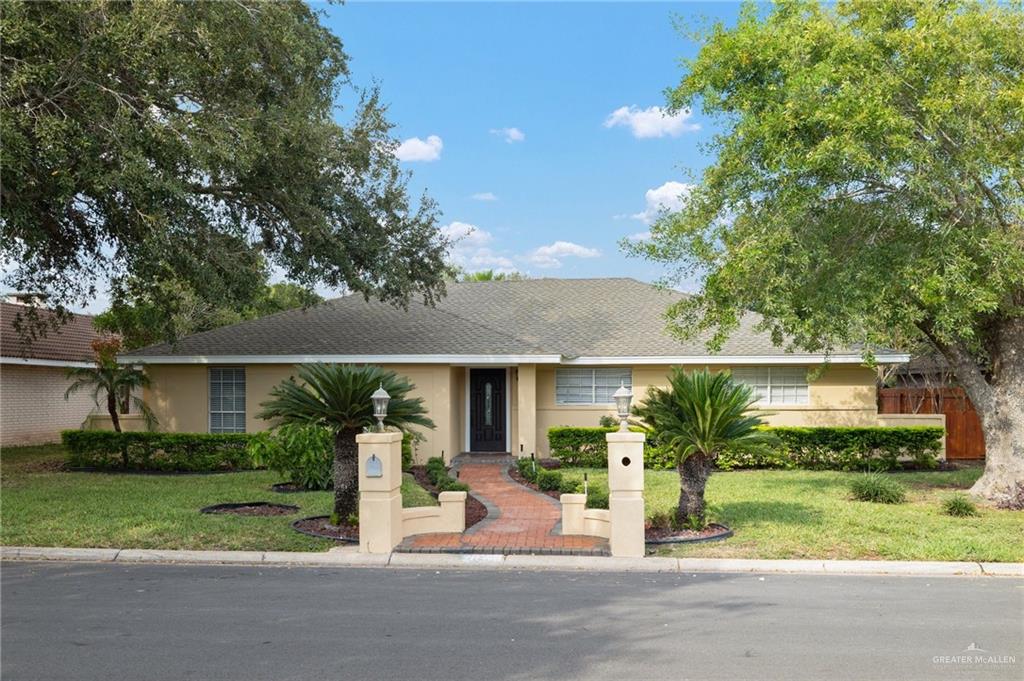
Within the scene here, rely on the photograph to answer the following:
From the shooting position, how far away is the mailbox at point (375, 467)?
10.9 m

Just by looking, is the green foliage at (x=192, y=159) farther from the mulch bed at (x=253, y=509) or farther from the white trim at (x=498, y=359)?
the mulch bed at (x=253, y=509)

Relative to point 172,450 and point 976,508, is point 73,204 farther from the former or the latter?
point 976,508

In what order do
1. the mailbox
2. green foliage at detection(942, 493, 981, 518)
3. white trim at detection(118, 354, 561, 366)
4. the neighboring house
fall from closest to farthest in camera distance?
the mailbox → green foliage at detection(942, 493, 981, 518) → white trim at detection(118, 354, 561, 366) → the neighboring house

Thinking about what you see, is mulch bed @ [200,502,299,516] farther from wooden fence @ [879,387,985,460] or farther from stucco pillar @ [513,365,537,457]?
wooden fence @ [879,387,985,460]

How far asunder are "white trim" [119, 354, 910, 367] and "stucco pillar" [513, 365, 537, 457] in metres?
0.49

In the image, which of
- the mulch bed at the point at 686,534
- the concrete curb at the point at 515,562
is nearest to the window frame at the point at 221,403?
the concrete curb at the point at 515,562

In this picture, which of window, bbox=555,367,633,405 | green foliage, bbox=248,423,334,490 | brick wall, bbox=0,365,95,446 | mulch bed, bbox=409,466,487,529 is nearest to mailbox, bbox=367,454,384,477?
mulch bed, bbox=409,466,487,529

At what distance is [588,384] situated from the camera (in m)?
21.9

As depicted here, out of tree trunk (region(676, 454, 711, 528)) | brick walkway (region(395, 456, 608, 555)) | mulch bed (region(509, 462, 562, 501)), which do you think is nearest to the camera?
brick walkway (region(395, 456, 608, 555))

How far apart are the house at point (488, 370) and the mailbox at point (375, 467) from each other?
8.94m

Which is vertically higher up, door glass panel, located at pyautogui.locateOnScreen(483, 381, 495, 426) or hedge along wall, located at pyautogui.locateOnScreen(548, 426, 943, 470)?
door glass panel, located at pyautogui.locateOnScreen(483, 381, 495, 426)

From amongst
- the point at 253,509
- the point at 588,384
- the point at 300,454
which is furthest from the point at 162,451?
the point at 588,384

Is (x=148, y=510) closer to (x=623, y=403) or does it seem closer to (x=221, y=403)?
(x=623, y=403)

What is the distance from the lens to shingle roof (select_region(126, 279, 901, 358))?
20.7m
